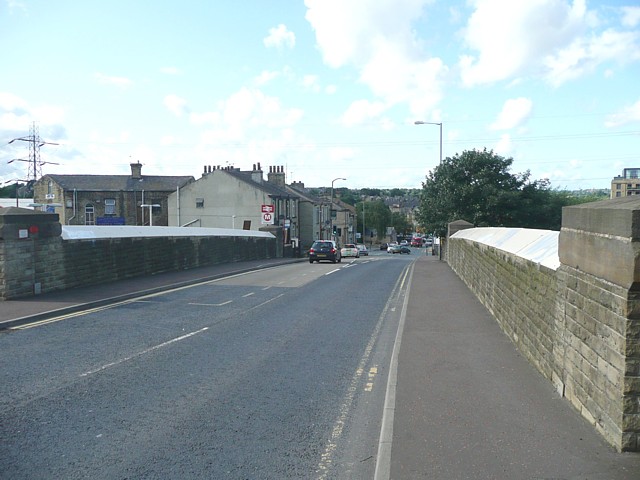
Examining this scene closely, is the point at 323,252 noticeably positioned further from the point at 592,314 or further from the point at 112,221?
the point at 592,314

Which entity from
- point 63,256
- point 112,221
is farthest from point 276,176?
point 63,256

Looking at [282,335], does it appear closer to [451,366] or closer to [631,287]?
[451,366]

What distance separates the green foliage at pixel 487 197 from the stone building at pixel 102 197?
A: 32671 mm

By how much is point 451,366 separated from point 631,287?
4142 mm

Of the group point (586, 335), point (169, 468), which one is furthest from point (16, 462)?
point (586, 335)

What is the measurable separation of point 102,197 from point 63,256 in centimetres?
4809

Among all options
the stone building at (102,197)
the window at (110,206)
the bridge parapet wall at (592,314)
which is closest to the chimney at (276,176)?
the stone building at (102,197)

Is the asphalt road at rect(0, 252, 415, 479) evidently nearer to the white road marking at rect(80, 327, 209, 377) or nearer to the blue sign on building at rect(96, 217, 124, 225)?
the white road marking at rect(80, 327, 209, 377)

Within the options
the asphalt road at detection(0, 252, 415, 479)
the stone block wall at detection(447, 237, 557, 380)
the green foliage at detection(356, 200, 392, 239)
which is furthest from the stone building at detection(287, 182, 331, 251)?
the asphalt road at detection(0, 252, 415, 479)

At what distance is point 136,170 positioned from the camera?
67500 millimetres

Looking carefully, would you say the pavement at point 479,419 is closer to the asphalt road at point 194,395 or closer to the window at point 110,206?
the asphalt road at point 194,395

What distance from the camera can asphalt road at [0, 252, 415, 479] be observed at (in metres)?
5.46

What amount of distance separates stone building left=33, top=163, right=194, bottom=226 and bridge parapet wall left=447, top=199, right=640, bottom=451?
57.7 meters

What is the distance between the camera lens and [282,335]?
11852mm
